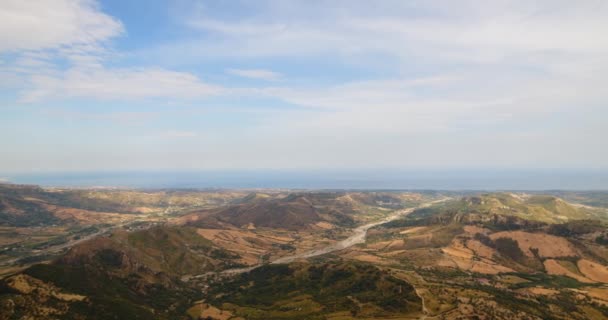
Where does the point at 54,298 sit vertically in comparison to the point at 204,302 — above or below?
above

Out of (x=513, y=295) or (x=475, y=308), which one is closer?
(x=475, y=308)

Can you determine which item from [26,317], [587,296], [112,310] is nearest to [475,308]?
[587,296]

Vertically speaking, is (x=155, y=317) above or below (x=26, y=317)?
below

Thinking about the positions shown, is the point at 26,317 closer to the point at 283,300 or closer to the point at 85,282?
the point at 85,282

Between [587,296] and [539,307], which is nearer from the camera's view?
[539,307]

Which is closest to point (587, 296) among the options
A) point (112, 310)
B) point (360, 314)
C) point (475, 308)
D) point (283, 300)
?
point (475, 308)

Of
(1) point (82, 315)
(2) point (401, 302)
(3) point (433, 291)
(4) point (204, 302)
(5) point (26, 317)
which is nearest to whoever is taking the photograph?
(5) point (26, 317)

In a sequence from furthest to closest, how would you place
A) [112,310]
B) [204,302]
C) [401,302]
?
[204,302] < [401,302] < [112,310]

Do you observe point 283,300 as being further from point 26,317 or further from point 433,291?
point 26,317

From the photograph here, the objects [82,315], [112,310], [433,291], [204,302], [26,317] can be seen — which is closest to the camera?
[26,317]
